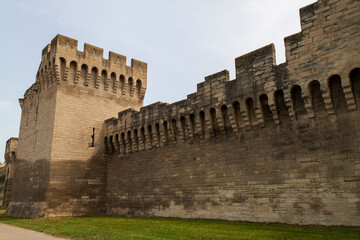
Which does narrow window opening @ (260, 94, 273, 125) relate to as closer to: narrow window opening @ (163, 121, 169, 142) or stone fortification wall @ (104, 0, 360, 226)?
stone fortification wall @ (104, 0, 360, 226)

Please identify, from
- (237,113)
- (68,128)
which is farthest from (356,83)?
(68,128)

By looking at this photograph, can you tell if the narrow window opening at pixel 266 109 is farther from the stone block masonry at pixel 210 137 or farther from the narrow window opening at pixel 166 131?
the narrow window opening at pixel 166 131

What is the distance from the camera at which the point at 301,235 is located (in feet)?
27.7

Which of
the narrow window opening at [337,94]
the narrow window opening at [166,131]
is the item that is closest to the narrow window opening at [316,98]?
the narrow window opening at [337,94]

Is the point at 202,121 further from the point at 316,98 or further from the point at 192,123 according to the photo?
the point at 316,98

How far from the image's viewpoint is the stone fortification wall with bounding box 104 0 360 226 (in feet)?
32.9

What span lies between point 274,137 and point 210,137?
318 cm

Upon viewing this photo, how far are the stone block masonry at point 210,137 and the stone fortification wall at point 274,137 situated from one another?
0.13 feet

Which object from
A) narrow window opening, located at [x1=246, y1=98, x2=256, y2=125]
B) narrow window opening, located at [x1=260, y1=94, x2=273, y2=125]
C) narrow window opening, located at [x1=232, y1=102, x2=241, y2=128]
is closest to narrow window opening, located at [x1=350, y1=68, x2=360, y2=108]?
narrow window opening, located at [x1=260, y1=94, x2=273, y2=125]

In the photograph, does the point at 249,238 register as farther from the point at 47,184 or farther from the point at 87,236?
the point at 47,184

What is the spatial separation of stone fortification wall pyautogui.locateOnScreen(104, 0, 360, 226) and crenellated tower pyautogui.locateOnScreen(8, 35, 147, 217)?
15.0 ft

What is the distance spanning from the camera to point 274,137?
11.8 m

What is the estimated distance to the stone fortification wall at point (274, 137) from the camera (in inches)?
395

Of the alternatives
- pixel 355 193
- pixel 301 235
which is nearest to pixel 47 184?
pixel 301 235
